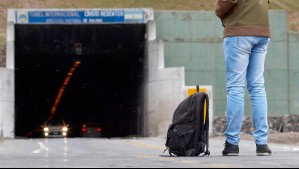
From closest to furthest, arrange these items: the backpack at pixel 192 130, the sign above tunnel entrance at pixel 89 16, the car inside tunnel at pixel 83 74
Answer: the backpack at pixel 192 130 < the sign above tunnel entrance at pixel 89 16 < the car inside tunnel at pixel 83 74

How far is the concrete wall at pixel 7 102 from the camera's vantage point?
44.4 meters

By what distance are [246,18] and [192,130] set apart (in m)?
1.57

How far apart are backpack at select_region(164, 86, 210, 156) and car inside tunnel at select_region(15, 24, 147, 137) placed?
3629 cm

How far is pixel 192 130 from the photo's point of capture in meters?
10.5

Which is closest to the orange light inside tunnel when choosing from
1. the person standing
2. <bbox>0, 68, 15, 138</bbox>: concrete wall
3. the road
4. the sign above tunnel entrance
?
the sign above tunnel entrance

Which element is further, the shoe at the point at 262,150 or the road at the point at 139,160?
the shoe at the point at 262,150

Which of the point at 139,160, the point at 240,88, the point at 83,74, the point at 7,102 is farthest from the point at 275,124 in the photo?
the point at 139,160

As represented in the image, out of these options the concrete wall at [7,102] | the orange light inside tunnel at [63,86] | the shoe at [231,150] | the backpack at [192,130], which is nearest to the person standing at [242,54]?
the shoe at [231,150]

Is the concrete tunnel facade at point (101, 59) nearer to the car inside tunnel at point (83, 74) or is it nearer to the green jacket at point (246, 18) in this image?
the car inside tunnel at point (83, 74)

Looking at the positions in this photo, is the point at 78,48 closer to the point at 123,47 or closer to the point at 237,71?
→ the point at 123,47

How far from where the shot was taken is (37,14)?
1788 inches

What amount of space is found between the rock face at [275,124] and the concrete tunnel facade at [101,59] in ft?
5.54

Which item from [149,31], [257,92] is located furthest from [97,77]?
[257,92]

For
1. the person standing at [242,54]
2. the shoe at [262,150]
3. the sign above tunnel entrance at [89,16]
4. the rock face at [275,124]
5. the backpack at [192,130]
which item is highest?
the sign above tunnel entrance at [89,16]
